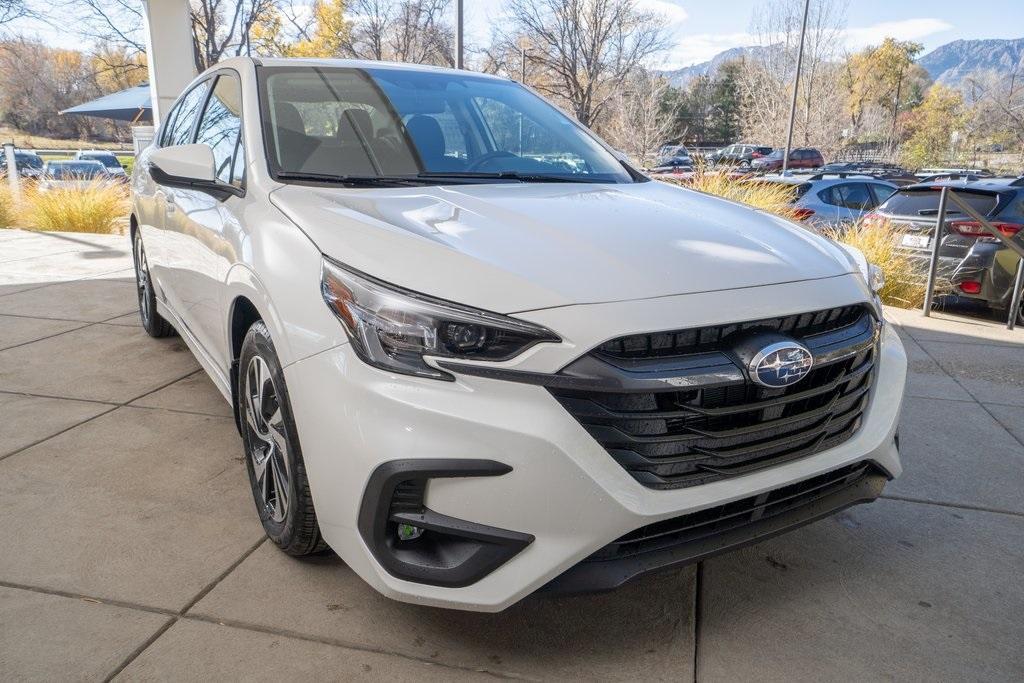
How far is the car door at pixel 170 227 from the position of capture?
12.7 feet

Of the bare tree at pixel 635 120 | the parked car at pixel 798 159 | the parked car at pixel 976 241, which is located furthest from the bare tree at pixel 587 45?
the parked car at pixel 976 241

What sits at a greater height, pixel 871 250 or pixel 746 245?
pixel 746 245

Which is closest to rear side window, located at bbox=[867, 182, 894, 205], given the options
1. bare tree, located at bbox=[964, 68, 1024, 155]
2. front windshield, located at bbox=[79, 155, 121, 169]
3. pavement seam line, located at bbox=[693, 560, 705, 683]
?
pavement seam line, located at bbox=[693, 560, 705, 683]

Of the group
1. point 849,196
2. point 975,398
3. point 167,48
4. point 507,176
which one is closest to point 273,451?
point 507,176

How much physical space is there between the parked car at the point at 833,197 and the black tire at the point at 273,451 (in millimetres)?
8622

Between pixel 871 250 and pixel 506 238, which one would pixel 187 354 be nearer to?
pixel 506 238

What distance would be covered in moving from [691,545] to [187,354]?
13.1 feet

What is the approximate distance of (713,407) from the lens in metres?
2.06

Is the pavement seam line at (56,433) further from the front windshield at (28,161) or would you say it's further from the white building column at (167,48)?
the front windshield at (28,161)

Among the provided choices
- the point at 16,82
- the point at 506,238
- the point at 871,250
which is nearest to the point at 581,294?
the point at 506,238

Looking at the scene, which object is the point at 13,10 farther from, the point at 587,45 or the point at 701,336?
the point at 701,336

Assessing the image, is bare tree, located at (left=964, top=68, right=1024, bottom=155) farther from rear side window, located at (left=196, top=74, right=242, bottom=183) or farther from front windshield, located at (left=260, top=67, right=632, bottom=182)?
rear side window, located at (left=196, top=74, right=242, bottom=183)

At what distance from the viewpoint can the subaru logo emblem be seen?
2.04 meters

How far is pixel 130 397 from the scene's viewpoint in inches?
169
